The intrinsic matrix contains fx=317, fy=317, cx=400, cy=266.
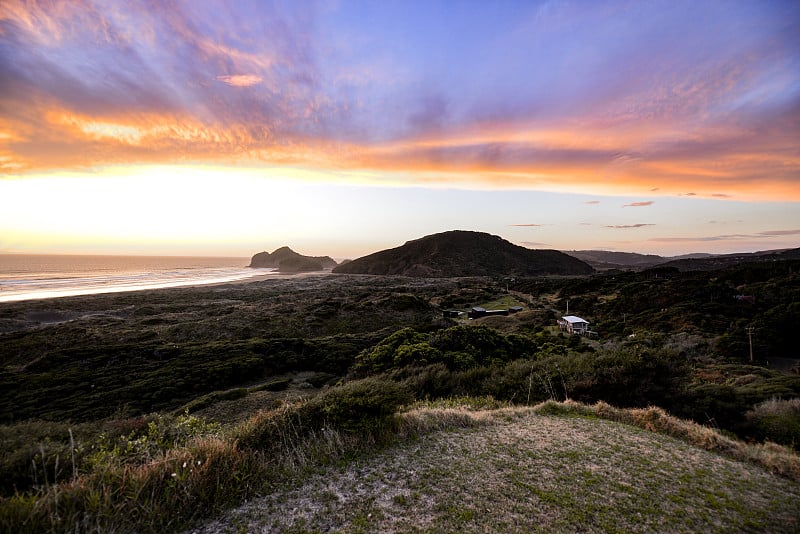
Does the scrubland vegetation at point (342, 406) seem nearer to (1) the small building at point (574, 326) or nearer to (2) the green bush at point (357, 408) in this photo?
(2) the green bush at point (357, 408)

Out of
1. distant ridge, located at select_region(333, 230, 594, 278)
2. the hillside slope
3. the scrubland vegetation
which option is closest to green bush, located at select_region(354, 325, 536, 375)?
the scrubland vegetation

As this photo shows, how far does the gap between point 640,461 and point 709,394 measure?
753 cm

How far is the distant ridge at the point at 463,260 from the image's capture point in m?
137

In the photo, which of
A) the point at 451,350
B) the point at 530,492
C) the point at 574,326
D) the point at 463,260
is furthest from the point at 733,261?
the point at 530,492

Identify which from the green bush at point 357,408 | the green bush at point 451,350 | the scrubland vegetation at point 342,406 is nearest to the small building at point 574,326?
the scrubland vegetation at point 342,406

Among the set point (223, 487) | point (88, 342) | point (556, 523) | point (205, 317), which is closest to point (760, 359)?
point (556, 523)

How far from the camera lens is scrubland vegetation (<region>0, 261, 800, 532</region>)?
4512 millimetres

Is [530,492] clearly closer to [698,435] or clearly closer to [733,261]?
[698,435]

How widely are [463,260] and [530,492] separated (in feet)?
465

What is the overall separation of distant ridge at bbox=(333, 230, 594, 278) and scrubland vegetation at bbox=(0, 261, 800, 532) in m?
98.0

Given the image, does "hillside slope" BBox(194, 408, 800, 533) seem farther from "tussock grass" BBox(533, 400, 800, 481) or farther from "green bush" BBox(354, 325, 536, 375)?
"green bush" BBox(354, 325, 536, 375)

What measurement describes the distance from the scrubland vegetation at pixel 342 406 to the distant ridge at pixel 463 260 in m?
98.0

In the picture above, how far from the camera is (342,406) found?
7086 millimetres

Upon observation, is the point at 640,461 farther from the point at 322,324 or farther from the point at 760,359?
the point at 322,324
